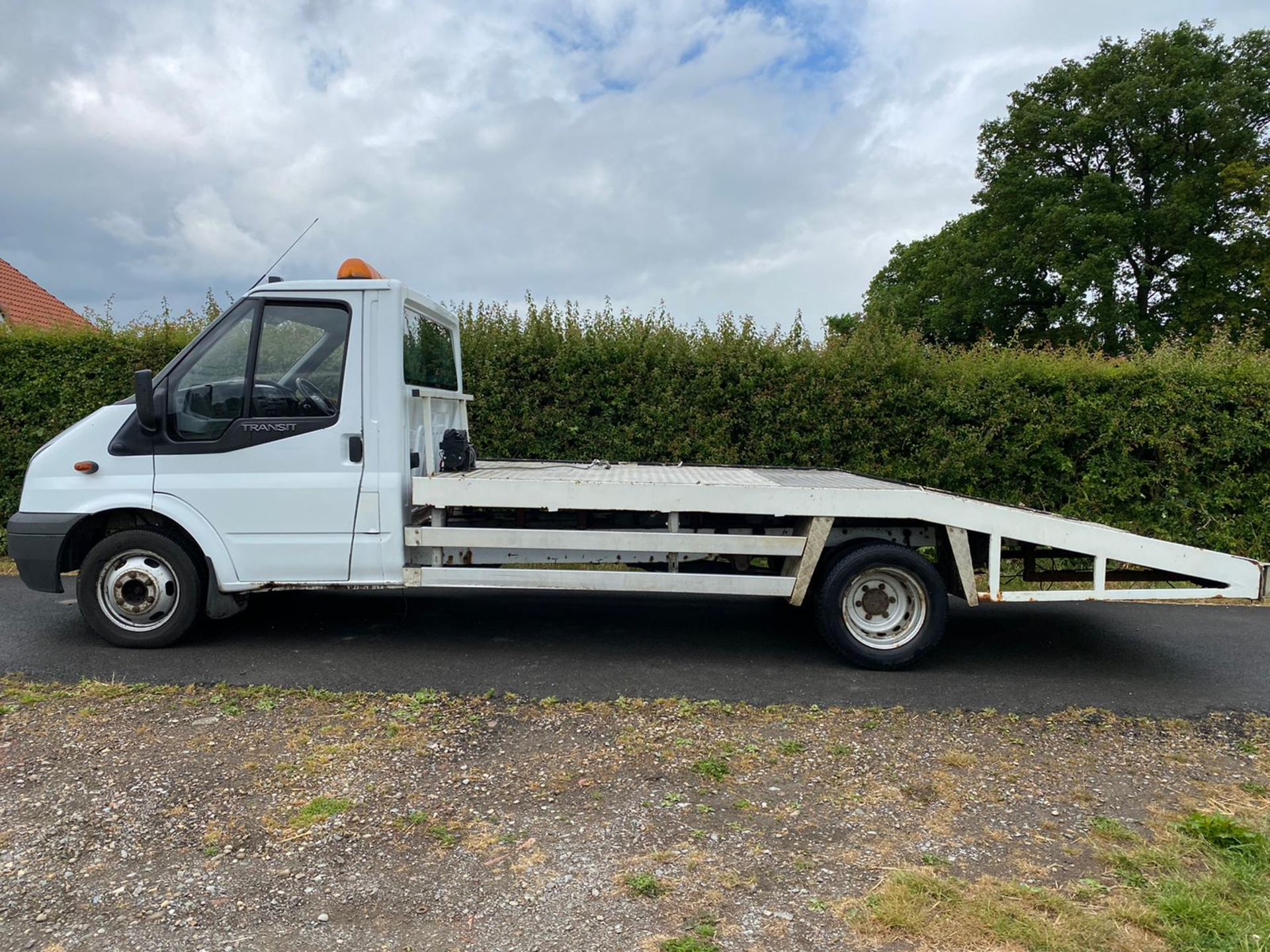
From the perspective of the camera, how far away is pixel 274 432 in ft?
17.2

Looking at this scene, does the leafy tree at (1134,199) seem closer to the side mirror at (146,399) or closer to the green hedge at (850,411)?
the green hedge at (850,411)

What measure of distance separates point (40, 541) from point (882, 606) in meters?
5.54

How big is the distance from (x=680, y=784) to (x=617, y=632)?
2584mm

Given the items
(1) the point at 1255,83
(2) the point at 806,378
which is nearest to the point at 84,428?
(2) the point at 806,378

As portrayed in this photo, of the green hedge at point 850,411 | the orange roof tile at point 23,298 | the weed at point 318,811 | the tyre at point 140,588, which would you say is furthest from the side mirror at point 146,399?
the orange roof tile at point 23,298

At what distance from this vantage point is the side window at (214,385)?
5.29m

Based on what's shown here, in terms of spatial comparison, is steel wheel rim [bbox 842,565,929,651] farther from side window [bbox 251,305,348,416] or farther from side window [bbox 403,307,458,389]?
side window [bbox 251,305,348,416]

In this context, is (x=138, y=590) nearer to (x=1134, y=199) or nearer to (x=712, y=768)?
(x=712, y=768)

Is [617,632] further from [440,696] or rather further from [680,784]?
[680,784]

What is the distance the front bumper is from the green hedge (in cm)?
420

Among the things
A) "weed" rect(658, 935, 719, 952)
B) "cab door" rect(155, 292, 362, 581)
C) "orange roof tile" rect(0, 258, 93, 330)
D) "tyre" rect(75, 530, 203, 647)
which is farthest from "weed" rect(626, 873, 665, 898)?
"orange roof tile" rect(0, 258, 93, 330)

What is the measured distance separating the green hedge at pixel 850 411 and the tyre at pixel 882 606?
3.57 metres

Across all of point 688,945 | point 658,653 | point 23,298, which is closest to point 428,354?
point 658,653

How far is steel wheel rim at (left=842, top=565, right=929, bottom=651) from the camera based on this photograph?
5.33 meters
